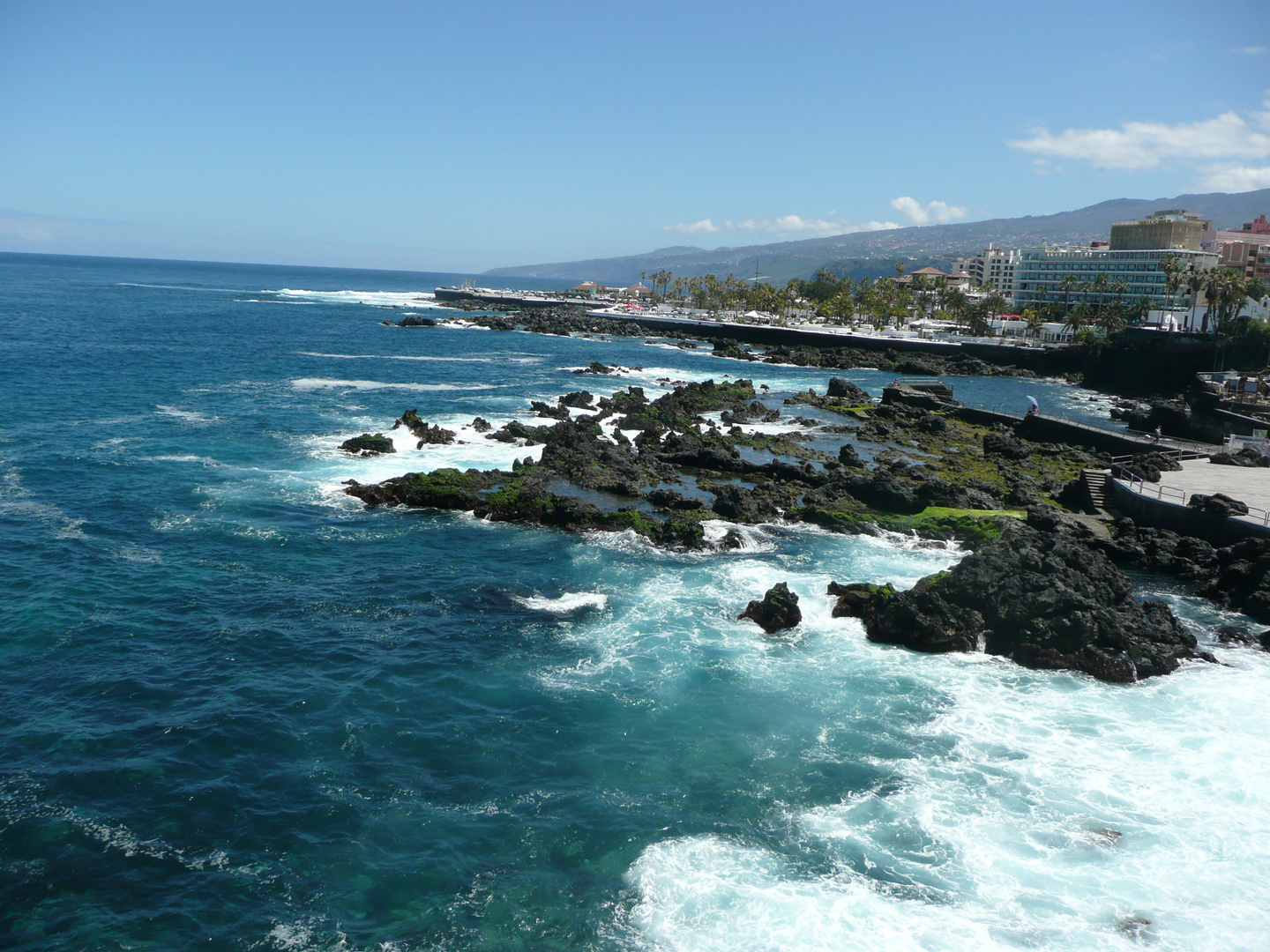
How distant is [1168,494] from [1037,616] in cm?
1483

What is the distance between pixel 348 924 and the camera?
41.1 feet

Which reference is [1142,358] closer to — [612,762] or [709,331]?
[709,331]

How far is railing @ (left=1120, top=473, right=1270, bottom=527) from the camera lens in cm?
2909

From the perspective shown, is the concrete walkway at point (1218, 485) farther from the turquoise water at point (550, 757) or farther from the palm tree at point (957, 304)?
the palm tree at point (957, 304)

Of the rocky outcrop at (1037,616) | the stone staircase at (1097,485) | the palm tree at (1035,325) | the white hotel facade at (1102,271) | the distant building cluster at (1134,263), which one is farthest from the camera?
the white hotel facade at (1102,271)

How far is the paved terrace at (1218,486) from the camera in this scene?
3057 cm

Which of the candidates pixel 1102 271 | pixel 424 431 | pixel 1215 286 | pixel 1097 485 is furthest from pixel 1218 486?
pixel 1102 271

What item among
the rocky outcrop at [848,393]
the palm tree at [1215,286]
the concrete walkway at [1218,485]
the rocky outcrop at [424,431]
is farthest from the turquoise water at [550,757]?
the palm tree at [1215,286]

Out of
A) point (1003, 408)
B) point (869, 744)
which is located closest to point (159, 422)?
point (869, 744)

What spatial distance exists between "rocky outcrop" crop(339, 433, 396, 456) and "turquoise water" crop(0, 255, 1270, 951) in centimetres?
939

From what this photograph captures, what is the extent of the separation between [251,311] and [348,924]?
14130 cm

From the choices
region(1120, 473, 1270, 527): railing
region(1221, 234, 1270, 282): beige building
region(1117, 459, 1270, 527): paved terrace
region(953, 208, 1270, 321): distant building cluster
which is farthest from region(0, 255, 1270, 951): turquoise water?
region(1221, 234, 1270, 282): beige building

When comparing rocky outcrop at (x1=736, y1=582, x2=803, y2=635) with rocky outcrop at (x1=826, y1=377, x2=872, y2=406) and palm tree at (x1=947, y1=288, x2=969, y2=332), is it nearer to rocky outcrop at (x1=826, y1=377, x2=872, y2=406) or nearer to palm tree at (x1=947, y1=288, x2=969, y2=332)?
rocky outcrop at (x1=826, y1=377, x2=872, y2=406)

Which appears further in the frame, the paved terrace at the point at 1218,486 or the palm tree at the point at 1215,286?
the palm tree at the point at 1215,286
